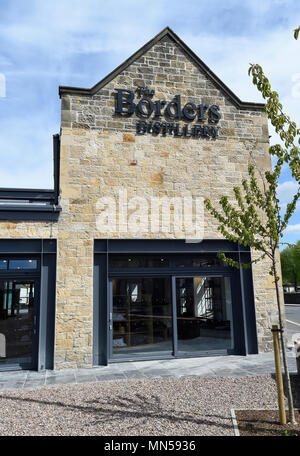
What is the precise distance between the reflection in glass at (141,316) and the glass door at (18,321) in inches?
85.7

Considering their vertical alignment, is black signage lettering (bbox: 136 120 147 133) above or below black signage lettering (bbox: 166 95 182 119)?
below

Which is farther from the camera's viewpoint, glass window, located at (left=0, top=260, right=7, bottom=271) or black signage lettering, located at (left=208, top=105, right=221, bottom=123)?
black signage lettering, located at (left=208, top=105, right=221, bottom=123)

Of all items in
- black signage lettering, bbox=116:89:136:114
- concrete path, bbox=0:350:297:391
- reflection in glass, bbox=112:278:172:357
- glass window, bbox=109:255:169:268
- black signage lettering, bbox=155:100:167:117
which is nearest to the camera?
concrete path, bbox=0:350:297:391

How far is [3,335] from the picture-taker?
866 cm

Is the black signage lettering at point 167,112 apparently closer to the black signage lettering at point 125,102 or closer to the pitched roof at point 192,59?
the black signage lettering at point 125,102

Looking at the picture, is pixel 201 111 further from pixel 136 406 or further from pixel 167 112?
pixel 136 406

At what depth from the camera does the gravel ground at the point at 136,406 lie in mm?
4727

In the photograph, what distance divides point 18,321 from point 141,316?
333cm

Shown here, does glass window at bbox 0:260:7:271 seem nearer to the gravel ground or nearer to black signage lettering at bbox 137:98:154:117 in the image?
the gravel ground

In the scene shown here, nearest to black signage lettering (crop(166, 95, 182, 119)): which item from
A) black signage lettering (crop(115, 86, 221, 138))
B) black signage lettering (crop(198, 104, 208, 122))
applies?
black signage lettering (crop(115, 86, 221, 138))

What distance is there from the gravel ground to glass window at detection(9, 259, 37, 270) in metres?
3.23

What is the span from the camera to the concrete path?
750 centimetres

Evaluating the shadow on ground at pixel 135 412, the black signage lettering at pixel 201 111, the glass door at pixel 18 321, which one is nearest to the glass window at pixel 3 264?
the glass door at pixel 18 321

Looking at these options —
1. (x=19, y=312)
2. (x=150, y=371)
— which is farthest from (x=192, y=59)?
(x=150, y=371)
